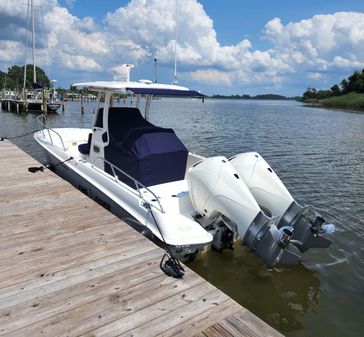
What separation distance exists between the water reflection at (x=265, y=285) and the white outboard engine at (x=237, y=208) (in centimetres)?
74

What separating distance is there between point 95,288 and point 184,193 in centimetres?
260

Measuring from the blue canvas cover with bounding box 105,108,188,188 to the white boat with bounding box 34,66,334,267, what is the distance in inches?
0.7

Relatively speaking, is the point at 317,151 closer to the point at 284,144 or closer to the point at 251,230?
the point at 284,144

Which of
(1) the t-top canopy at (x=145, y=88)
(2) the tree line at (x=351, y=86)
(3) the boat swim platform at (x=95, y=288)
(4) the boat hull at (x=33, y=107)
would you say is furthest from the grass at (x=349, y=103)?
(3) the boat swim platform at (x=95, y=288)

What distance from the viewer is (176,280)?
12.0 ft

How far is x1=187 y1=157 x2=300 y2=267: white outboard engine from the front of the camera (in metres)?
4.39

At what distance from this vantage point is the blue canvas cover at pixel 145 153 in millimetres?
5824

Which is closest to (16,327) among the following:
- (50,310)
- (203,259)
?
(50,310)

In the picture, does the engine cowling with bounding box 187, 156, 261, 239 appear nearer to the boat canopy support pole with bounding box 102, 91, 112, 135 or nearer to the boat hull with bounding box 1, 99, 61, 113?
the boat canopy support pole with bounding box 102, 91, 112, 135

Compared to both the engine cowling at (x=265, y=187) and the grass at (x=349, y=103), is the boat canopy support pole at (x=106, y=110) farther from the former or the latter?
the grass at (x=349, y=103)

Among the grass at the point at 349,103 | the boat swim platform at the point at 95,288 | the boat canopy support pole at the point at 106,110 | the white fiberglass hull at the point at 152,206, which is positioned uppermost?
the grass at the point at 349,103

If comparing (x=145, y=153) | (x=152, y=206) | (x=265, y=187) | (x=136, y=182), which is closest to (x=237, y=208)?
(x=265, y=187)

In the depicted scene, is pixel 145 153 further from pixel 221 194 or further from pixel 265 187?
pixel 265 187

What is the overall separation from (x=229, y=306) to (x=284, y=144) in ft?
52.8
